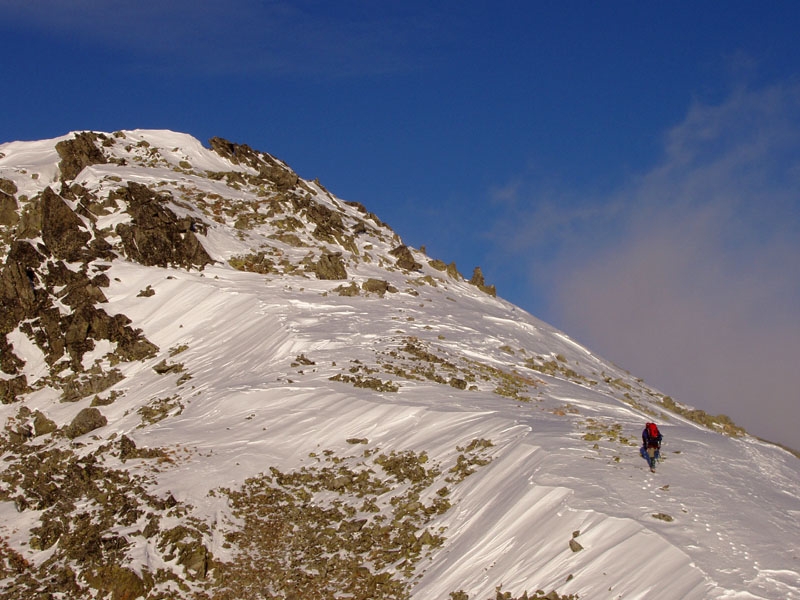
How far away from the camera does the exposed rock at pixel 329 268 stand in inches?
1631

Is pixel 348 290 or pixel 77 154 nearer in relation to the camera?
pixel 348 290

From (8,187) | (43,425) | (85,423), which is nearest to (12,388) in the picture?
(43,425)

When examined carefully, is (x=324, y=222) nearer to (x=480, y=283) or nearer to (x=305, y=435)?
(x=480, y=283)

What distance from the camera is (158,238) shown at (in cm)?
3916

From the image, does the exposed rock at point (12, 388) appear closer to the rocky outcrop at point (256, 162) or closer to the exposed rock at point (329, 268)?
the exposed rock at point (329, 268)

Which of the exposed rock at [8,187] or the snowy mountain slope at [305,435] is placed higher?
the exposed rock at [8,187]

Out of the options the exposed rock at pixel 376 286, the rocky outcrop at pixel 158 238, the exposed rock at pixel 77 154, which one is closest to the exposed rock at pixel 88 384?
the rocky outcrop at pixel 158 238

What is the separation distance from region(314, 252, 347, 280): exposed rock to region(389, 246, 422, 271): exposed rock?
6513 mm

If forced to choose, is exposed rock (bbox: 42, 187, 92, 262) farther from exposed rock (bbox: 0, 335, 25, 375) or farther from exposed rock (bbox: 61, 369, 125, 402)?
exposed rock (bbox: 61, 369, 125, 402)

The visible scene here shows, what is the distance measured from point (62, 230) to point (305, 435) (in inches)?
833

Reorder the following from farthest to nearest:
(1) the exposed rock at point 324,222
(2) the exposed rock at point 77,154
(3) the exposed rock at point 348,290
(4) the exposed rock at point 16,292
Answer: (1) the exposed rock at point 324,222 < (2) the exposed rock at point 77,154 < (3) the exposed rock at point 348,290 < (4) the exposed rock at point 16,292

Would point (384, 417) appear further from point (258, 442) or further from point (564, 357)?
point (564, 357)

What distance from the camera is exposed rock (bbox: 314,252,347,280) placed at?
41438 millimetres

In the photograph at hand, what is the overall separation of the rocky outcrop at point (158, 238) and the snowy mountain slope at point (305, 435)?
0.12 metres
